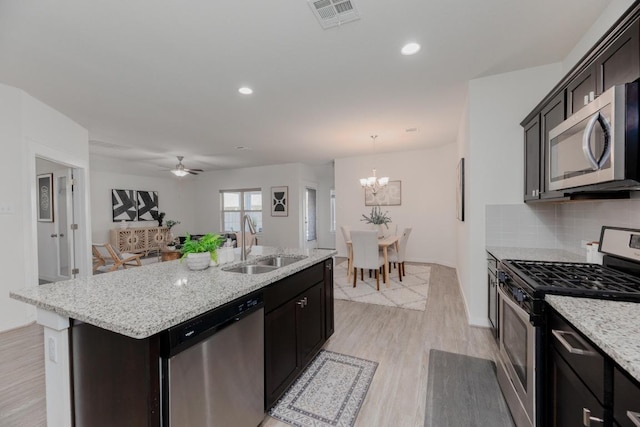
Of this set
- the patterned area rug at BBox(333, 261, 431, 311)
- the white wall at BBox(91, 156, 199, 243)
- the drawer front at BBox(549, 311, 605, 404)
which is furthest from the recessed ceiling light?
the white wall at BBox(91, 156, 199, 243)

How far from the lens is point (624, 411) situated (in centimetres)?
76

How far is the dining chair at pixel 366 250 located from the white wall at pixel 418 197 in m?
2.41

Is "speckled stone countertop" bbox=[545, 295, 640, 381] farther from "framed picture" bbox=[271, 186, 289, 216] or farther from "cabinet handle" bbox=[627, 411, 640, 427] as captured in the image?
"framed picture" bbox=[271, 186, 289, 216]

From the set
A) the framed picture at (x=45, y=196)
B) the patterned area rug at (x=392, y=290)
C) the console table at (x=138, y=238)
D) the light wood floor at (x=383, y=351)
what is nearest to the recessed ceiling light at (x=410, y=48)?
the light wood floor at (x=383, y=351)

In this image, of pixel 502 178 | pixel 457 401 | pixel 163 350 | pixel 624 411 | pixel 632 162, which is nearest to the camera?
pixel 624 411

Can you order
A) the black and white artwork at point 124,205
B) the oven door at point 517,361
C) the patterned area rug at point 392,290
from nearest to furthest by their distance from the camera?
1. the oven door at point 517,361
2. the patterned area rug at point 392,290
3. the black and white artwork at point 124,205

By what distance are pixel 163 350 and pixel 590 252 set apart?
2.71 metres

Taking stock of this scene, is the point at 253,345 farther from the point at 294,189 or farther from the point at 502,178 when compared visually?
the point at 294,189

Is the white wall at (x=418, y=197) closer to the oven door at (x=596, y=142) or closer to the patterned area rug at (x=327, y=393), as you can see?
the oven door at (x=596, y=142)

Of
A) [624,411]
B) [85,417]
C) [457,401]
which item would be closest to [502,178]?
[457,401]

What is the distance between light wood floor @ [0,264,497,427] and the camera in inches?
67.8

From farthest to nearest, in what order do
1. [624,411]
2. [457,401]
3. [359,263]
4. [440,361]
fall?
1. [359,263]
2. [440,361]
3. [457,401]
4. [624,411]

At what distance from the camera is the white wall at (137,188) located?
6.41 meters

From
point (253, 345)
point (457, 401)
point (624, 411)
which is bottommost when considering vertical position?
point (457, 401)
